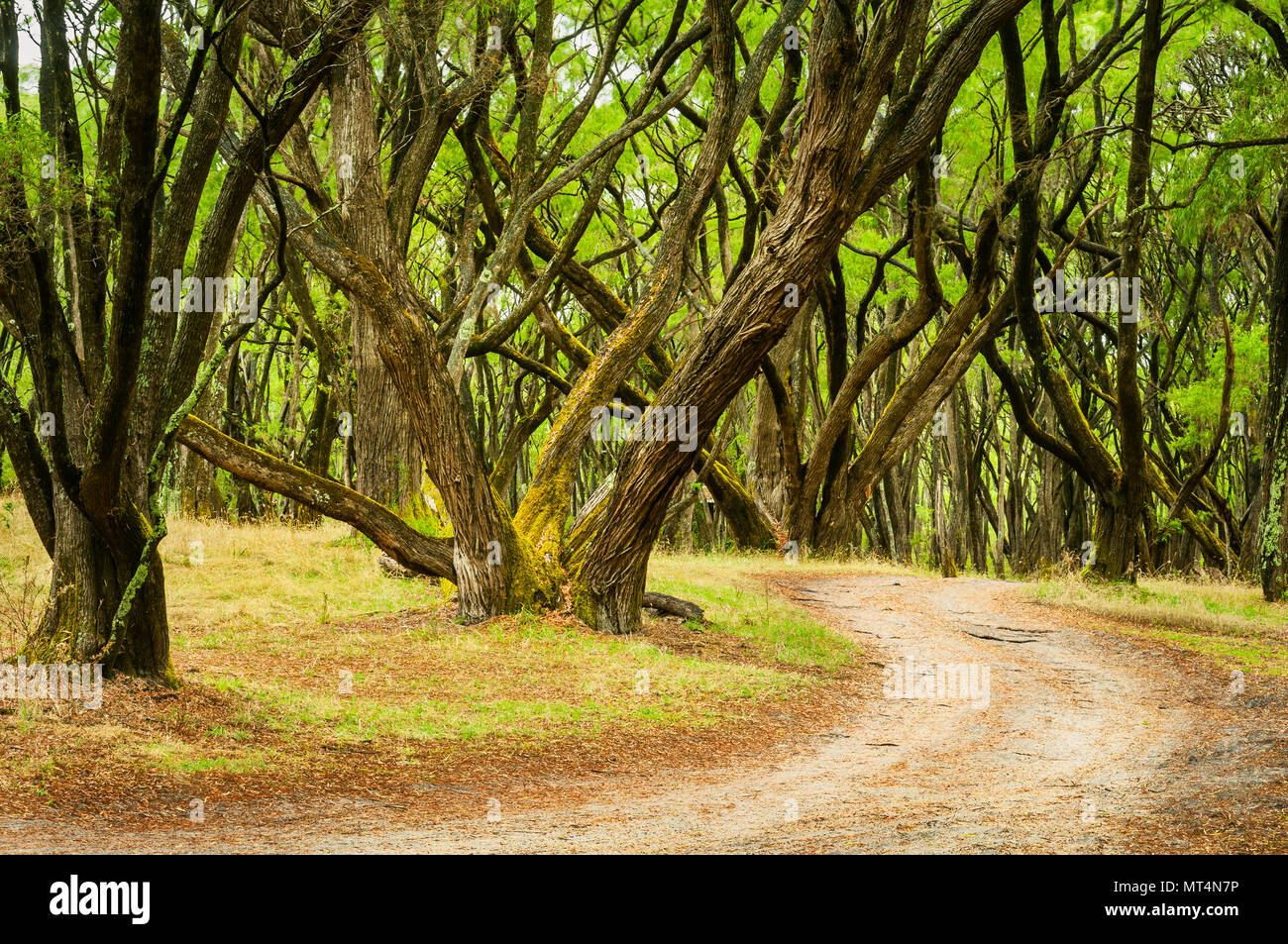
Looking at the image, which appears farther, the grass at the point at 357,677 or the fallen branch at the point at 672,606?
the fallen branch at the point at 672,606

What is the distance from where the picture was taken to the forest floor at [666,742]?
590 cm

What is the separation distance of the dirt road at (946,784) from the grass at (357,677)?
1039mm

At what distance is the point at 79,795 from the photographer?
628 cm

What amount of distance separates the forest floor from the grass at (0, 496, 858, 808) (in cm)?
3

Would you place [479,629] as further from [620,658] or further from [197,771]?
[197,771]

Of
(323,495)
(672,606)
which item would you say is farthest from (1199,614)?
(323,495)

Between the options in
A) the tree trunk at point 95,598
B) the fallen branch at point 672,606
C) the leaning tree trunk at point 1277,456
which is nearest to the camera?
the tree trunk at point 95,598

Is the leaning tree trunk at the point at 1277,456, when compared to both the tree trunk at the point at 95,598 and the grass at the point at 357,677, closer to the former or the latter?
the grass at the point at 357,677

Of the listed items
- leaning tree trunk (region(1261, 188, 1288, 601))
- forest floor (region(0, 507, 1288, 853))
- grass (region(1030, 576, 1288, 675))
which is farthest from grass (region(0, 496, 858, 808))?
leaning tree trunk (region(1261, 188, 1288, 601))

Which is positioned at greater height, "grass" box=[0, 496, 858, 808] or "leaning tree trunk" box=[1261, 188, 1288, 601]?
"leaning tree trunk" box=[1261, 188, 1288, 601]

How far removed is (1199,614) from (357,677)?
34.6 feet

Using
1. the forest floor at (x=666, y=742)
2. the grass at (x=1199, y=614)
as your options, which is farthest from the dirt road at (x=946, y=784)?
the grass at (x=1199, y=614)

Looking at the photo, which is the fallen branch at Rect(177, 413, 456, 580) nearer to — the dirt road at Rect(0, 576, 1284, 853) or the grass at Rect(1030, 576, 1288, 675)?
the dirt road at Rect(0, 576, 1284, 853)

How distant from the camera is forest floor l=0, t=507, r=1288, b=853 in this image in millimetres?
5902
